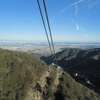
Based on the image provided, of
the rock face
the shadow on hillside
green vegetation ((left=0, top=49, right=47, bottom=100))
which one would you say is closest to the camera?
green vegetation ((left=0, top=49, right=47, bottom=100))

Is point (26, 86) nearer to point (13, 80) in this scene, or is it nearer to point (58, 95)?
point (13, 80)

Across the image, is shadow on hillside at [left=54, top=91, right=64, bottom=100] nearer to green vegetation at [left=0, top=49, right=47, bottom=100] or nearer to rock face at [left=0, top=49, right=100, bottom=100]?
rock face at [left=0, top=49, right=100, bottom=100]

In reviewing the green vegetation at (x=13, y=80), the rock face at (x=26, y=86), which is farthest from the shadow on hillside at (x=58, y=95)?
the green vegetation at (x=13, y=80)

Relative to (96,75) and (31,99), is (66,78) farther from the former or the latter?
(96,75)

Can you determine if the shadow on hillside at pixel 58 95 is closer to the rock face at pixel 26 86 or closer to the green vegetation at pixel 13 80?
the rock face at pixel 26 86

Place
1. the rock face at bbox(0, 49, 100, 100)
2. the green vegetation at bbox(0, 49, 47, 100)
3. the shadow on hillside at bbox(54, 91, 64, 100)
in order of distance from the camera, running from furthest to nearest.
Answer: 1. the shadow on hillside at bbox(54, 91, 64, 100)
2. the rock face at bbox(0, 49, 100, 100)
3. the green vegetation at bbox(0, 49, 47, 100)

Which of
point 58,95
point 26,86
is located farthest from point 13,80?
point 58,95

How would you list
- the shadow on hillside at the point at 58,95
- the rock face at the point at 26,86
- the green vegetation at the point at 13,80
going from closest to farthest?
the green vegetation at the point at 13,80, the rock face at the point at 26,86, the shadow on hillside at the point at 58,95

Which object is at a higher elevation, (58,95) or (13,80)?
(13,80)

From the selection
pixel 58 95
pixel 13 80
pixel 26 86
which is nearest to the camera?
pixel 26 86

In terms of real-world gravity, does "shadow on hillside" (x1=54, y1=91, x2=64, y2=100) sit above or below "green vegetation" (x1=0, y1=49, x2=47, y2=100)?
below

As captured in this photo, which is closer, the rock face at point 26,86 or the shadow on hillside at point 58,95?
the rock face at point 26,86

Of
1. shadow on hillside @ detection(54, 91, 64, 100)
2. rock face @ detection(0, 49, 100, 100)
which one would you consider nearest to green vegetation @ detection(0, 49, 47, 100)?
rock face @ detection(0, 49, 100, 100)


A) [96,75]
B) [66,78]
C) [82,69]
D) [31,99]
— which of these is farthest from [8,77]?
[82,69]
